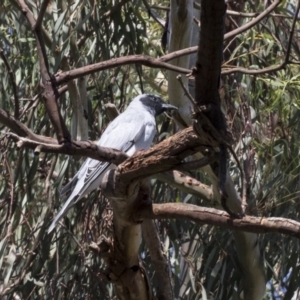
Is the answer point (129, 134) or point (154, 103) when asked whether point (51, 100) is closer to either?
point (129, 134)

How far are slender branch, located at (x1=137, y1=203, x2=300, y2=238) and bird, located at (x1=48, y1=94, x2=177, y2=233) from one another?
1.98 feet

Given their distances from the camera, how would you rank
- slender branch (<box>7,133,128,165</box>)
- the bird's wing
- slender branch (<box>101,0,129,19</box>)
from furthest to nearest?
slender branch (<box>101,0,129,19</box>) < the bird's wing < slender branch (<box>7,133,128,165</box>)

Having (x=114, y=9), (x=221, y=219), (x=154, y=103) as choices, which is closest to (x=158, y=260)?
(x=221, y=219)

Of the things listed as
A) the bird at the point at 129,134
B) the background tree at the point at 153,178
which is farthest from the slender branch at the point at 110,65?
the bird at the point at 129,134

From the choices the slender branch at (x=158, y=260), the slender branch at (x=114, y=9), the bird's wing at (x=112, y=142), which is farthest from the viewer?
the slender branch at (x=114, y=9)

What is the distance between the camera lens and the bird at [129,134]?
8.98 feet

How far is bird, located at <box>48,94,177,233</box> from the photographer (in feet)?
8.98

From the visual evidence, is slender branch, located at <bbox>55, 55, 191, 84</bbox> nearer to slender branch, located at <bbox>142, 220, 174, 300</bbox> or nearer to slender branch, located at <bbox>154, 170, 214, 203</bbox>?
slender branch, located at <bbox>142, 220, 174, 300</bbox>

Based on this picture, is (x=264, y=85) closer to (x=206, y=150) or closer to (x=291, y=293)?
(x=291, y=293)

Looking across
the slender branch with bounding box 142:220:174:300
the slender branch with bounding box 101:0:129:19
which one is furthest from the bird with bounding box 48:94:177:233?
the slender branch with bounding box 142:220:174:300

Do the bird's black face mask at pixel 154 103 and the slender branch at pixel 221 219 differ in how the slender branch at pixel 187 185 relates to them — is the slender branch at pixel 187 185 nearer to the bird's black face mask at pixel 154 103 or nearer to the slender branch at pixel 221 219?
the bird's black face mask at pixel 154 103

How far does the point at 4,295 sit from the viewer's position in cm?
298

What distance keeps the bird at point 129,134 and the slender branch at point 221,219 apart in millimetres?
603

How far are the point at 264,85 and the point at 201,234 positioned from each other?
23.8 inches
